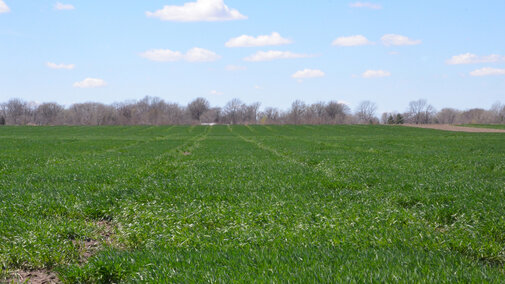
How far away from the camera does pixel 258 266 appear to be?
551 centimetres

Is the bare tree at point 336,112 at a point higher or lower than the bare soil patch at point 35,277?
higher

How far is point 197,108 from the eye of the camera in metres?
198

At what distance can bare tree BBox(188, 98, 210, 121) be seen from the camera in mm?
197375

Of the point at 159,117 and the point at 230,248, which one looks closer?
the point at 230,248

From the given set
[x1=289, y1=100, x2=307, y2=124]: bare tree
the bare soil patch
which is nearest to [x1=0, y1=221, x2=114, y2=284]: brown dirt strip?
the bare soil patch

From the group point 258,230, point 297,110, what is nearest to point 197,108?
point 297,110

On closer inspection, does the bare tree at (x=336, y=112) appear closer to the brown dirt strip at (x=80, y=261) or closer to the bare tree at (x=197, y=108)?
the bare tree at (x=197, y=108)

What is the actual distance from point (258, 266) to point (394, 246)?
2.40 metres

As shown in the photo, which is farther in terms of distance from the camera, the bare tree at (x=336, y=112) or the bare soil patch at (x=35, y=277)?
the bare tree at (x=336, y=112)

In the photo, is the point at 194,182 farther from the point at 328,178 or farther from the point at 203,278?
the point at 203,278

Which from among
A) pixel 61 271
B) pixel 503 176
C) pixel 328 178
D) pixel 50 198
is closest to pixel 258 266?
pixel 61 271

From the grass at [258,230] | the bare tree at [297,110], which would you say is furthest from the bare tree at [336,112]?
the grass at [258,230]

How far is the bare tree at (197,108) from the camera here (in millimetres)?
197375

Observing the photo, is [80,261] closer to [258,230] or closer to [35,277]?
[35,277]
